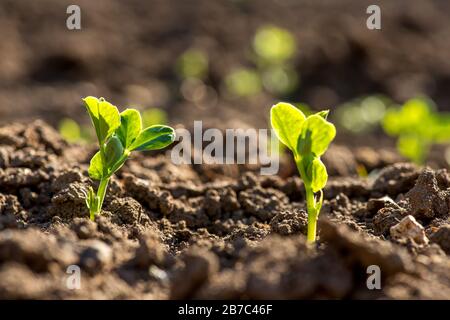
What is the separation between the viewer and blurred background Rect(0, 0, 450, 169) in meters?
5.41

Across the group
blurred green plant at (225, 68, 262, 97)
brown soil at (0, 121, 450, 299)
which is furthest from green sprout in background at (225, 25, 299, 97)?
brown soil at (0, 121, 450, 299)

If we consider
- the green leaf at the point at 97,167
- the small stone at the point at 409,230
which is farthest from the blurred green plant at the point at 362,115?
the green leaf at the point at 97,167

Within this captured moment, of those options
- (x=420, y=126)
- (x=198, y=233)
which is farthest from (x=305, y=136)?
(x=420, y=126)

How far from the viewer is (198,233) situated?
2477 mm

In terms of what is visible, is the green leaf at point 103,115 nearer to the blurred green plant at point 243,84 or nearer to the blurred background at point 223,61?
the blurred background at point 223,61

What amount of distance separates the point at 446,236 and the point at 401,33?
5.01m

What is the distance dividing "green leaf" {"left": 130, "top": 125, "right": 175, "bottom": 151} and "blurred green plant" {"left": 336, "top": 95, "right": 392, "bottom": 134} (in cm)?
311

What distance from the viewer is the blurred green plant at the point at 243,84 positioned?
568 cm

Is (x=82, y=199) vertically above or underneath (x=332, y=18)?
underneath

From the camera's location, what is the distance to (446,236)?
211 centimetres

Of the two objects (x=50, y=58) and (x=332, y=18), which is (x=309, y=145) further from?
(x=332, y=18)

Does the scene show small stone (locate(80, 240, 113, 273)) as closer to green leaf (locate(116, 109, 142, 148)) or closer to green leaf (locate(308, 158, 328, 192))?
green leaf (locate(116, 109, 142, 148))

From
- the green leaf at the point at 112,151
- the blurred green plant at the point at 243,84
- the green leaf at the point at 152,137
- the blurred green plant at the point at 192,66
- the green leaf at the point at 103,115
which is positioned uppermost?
the blurred green plant at the point at 192,66
